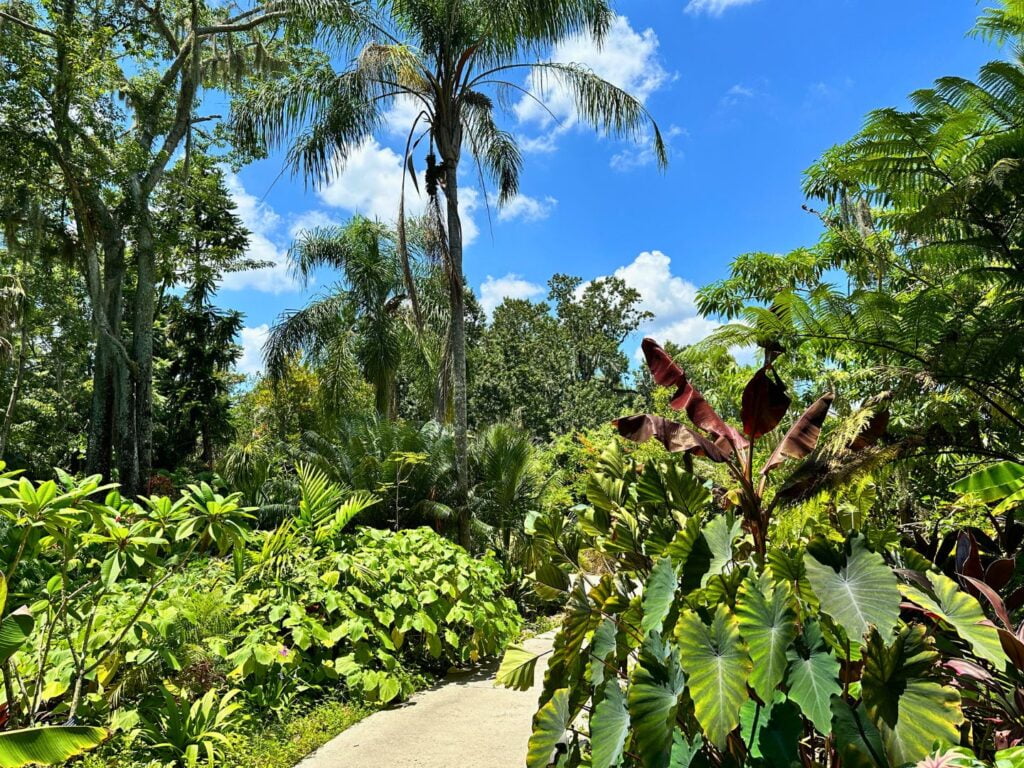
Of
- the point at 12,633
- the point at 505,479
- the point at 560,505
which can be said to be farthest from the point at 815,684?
→ the point at 560,505

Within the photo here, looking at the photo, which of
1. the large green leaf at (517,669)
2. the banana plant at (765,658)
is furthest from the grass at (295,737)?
the banana plant at (765,658)

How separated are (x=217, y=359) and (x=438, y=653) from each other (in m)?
18.5

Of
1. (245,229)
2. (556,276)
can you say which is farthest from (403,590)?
(556,276)

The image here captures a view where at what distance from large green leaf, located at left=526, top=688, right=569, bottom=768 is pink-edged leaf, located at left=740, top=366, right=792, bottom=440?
4.37 feet

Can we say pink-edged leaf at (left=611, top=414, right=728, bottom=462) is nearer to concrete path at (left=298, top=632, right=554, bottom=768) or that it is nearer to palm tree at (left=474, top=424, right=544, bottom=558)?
concrete path at (left=298, top=632, right=554, bottom=768)

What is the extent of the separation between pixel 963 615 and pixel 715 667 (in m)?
0.73

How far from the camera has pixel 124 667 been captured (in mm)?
3928

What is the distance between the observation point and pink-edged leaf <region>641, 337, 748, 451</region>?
2.73 meters

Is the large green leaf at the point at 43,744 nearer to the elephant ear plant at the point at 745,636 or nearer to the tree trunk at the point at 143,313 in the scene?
the elephant ear plant at the point at 745,636

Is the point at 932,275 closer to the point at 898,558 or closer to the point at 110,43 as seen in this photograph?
the point at 898,558

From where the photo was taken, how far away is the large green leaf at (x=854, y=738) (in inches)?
65.2

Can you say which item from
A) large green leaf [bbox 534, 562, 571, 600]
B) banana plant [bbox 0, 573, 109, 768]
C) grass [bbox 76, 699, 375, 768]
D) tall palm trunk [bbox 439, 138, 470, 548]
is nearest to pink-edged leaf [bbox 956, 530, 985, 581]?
large green leaf [bbox 534, 562, 571, 600]

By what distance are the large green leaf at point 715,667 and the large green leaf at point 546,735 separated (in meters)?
0.77

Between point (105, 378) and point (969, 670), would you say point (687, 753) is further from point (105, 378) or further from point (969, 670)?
point (105, 378)
